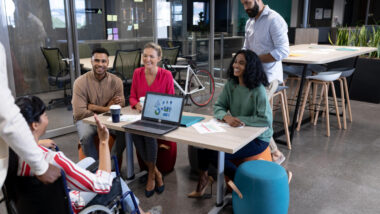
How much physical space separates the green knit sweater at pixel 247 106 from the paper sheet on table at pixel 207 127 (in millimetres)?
126

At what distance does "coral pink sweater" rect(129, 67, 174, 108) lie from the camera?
2.93 m

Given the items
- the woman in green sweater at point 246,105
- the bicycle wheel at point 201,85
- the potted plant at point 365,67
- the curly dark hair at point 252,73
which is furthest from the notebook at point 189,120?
the potted plant at point 365,67

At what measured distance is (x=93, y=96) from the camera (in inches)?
116

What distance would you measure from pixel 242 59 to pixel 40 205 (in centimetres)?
171

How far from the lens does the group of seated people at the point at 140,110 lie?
1.56 meters

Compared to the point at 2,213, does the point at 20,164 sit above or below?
above

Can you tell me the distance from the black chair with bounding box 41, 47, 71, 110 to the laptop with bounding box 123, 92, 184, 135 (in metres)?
2.19

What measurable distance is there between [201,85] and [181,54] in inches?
31.2

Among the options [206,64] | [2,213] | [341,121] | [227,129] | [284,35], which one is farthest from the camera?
[206,64]

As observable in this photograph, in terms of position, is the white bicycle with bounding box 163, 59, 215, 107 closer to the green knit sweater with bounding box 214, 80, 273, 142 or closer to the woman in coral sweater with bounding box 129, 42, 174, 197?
the woman in coral sweater with bounding box 129, 42, 174, 197

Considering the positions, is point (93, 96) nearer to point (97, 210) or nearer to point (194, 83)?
point (97, 210)

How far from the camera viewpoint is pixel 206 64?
6.50m

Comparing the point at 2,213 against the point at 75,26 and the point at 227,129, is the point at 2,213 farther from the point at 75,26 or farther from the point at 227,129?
the point at 75,26

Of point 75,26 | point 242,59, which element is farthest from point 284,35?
point 75,26
